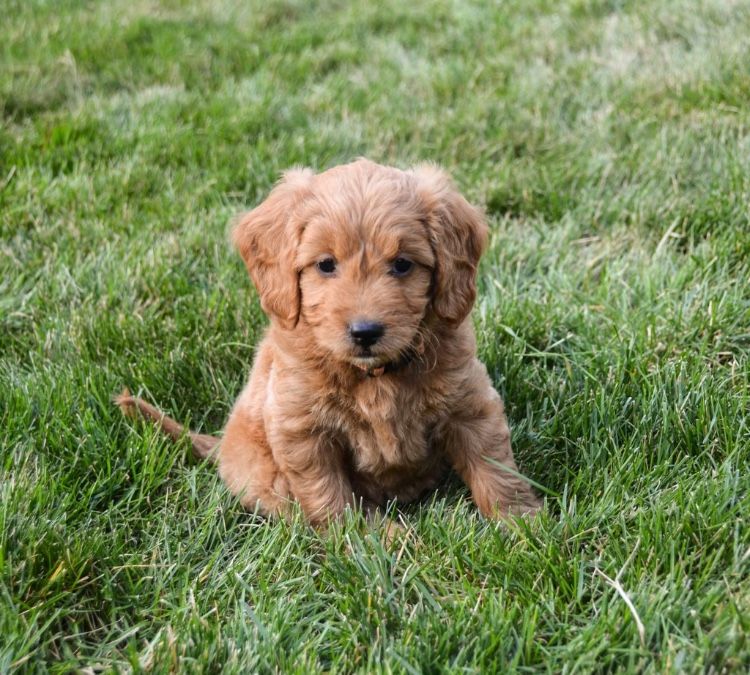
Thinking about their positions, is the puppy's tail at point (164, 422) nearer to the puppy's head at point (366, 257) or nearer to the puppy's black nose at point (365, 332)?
the puppy's head at point (366, 257)

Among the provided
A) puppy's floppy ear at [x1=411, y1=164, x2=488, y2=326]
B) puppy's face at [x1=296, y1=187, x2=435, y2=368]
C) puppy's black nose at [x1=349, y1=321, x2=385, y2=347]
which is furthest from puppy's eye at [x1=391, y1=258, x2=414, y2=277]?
puppy's black nose at [x1=349, y1=321, x2=385, y2=347]

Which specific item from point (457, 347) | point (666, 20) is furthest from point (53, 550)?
point (666, 20)

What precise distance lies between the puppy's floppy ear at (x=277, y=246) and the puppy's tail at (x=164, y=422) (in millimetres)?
588

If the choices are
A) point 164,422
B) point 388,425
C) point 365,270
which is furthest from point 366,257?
Result: point 164,422

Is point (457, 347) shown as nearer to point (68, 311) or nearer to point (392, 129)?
point (68, 311)

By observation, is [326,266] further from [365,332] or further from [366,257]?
[365,332]

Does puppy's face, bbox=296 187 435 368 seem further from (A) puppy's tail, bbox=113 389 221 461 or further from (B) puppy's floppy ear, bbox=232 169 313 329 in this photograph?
(A) puppy's tail, bbox=113 389 221 461

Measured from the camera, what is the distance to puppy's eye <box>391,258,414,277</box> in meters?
2.79

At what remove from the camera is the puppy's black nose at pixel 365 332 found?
2.57 metres

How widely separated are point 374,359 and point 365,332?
0.12 metres

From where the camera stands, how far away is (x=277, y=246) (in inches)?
116

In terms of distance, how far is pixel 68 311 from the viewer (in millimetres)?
3945

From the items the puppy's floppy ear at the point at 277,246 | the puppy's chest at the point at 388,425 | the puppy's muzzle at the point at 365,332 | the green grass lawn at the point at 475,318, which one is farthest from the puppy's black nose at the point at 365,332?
the green grass lawn at the point at 475,318

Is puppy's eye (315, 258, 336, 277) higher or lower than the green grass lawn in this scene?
higher
